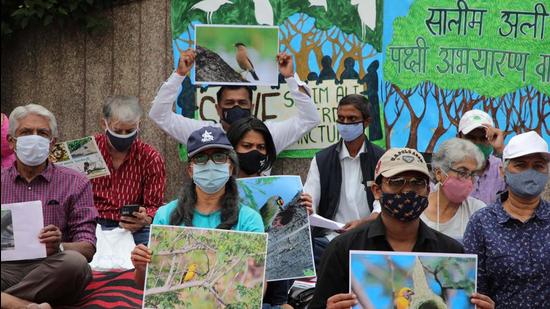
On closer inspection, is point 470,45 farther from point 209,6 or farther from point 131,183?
point 131,183

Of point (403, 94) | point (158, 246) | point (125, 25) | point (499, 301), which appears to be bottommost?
point (499, 301)

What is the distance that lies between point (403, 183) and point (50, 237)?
221 cm

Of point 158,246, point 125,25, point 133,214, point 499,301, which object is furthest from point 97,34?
point 499,301

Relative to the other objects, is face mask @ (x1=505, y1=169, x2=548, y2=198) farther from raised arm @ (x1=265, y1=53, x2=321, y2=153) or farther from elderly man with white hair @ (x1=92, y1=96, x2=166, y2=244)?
elderly man with white hair @ (x1=92, y1=96, x2=166, y2=244)

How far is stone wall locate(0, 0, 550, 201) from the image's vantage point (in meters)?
8.42

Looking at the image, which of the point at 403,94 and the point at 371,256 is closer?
the point at 371,256

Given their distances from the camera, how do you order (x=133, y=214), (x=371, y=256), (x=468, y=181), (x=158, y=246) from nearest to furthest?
(x=371, y=256) < (x=158, y=246) < (x=468, y=181) < (x=133, y=214)

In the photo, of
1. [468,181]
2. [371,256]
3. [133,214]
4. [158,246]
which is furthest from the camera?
[133,214]

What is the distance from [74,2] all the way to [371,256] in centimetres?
440

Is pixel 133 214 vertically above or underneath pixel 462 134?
underneath

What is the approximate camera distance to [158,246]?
533 cm

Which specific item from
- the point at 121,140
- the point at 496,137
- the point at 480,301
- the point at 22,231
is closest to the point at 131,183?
the point at 121,140

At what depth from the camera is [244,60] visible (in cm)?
792

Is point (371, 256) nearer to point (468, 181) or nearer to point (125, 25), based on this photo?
point (468, 181)
